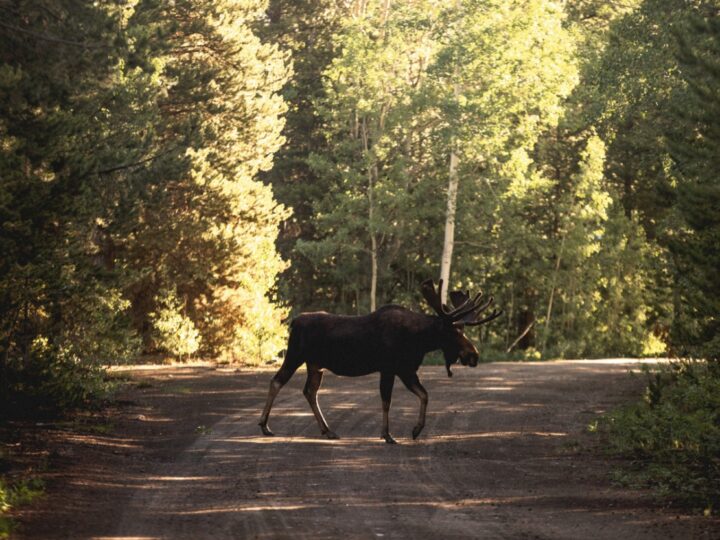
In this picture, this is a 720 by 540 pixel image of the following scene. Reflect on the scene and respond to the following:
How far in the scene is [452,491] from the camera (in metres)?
13.9

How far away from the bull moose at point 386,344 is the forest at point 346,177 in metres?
3.75

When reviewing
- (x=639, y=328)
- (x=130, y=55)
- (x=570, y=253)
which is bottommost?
(x=639, y=328)

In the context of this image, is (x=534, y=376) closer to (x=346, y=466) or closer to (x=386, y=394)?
(x=386, y=394)

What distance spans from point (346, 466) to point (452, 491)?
6.77 feet

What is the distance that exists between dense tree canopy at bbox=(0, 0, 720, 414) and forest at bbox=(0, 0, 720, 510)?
0.09m

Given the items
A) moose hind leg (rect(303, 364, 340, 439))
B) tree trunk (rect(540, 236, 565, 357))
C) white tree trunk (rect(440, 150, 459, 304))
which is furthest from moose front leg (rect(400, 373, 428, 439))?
tree trunk (rect(540, 236, 565, 357))

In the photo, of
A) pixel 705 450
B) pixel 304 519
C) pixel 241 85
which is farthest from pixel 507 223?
pixel 304 519

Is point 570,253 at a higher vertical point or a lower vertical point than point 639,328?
higher

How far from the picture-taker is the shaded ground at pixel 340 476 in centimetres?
1170

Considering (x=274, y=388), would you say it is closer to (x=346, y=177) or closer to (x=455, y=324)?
(x=455, y=324)

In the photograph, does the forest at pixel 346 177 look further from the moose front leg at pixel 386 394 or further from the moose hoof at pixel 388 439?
the moose front leg at pixel 386 394

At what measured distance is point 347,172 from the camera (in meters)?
50.1

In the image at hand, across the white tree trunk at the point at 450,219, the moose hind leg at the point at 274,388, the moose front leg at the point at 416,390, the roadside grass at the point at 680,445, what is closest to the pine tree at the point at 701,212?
the roadside grass at the point at 680,445

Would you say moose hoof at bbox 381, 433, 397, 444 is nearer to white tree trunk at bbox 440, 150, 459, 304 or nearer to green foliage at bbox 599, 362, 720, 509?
green foliage at bbox 599, 362, 720, 509
